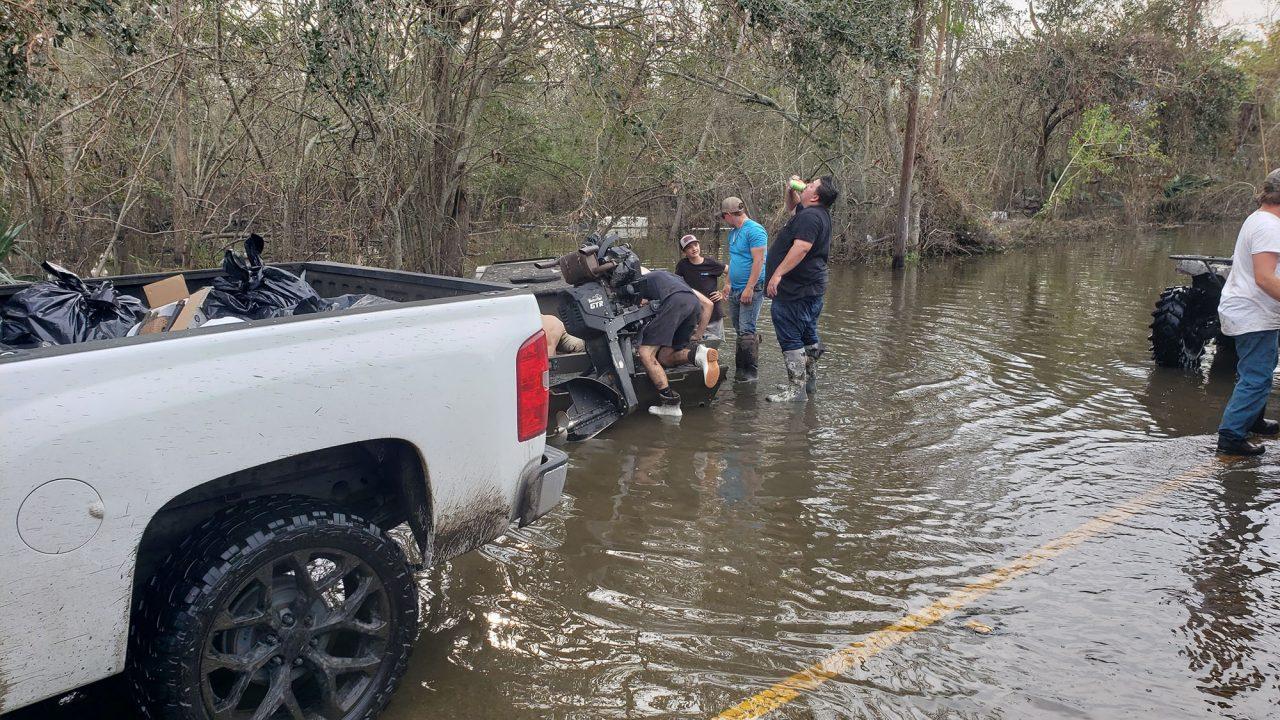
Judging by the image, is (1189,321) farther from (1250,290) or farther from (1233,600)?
(1233,600)

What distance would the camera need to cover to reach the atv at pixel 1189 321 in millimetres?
8469

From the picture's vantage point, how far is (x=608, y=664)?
137 inches

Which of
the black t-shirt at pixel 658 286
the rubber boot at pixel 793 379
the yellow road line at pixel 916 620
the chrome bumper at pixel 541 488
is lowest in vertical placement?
the yellow road line at pixel 916 620

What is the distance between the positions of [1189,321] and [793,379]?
415 cm

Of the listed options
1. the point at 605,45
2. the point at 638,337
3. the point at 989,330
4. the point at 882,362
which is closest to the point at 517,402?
the point at 638,337

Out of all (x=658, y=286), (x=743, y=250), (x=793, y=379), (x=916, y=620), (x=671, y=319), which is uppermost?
(x=743, y=250)

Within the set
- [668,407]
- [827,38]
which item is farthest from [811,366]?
[827,38]

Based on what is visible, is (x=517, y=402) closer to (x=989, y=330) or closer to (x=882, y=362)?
(x=882, y=362)

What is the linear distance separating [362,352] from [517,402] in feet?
2.07

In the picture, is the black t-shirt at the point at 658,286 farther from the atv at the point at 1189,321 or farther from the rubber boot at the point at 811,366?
the atv at the point at 1189,321

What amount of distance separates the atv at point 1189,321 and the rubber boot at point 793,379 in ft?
12.5

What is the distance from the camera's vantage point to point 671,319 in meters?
7.21

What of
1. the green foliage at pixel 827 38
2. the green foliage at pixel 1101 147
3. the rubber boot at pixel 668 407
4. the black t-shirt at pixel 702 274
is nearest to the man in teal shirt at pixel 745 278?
the black t-shirt at pixel 702 274

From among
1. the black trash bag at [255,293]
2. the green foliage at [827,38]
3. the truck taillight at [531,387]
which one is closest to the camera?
the truck taillight at [531,387]
